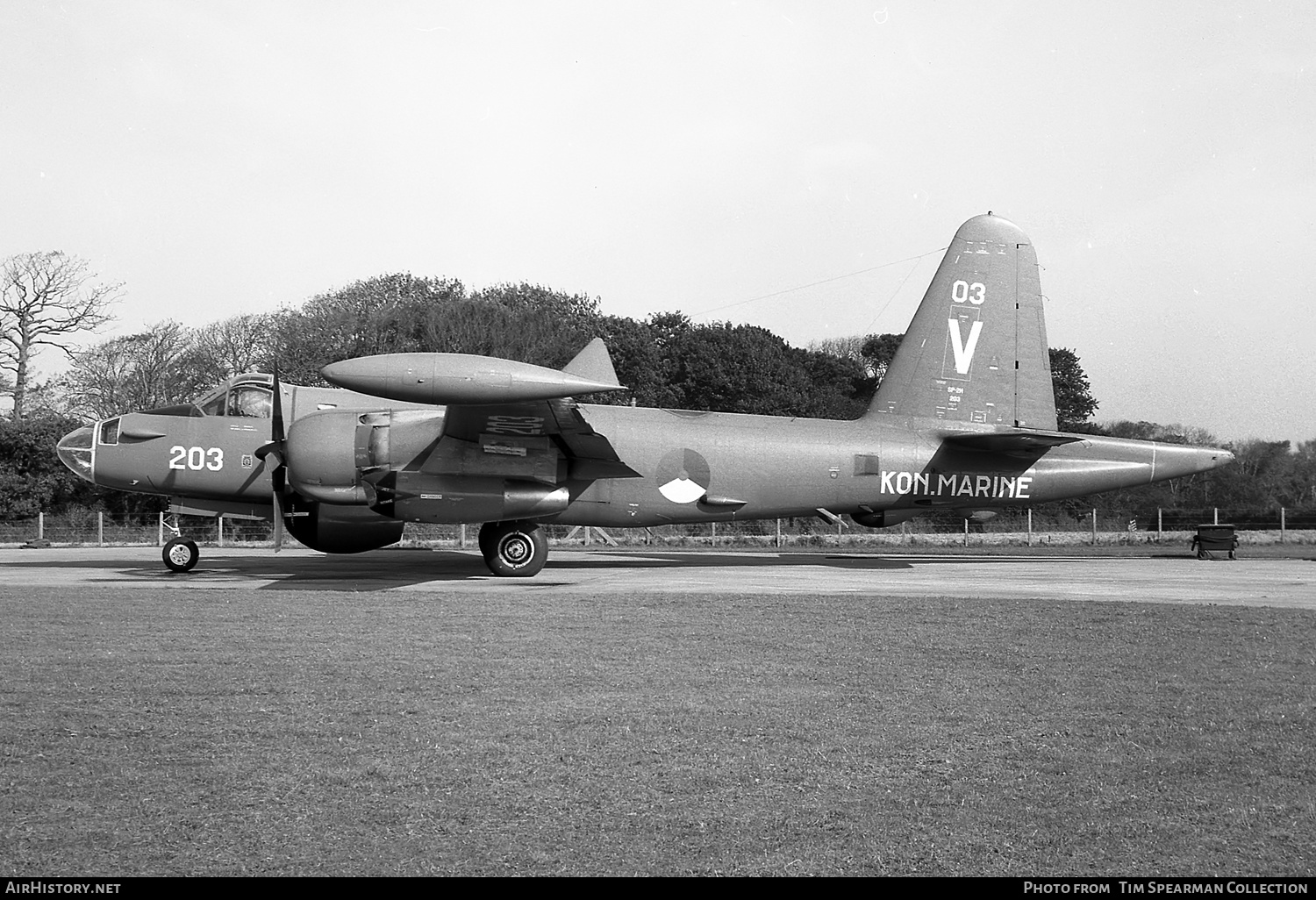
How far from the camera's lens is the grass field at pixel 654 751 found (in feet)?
15.6

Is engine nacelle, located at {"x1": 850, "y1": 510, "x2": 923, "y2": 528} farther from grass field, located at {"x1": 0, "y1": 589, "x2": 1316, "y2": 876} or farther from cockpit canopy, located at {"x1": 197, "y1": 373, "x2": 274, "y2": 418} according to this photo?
cockpit canopy, located at {"x1": 197, "y1": 373, "x2": 274, "y2": 418}

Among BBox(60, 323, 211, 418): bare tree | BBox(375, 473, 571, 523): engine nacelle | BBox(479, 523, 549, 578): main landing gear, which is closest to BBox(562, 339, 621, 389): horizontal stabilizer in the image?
BBox(375, 473, 571, 523): engine nacelle

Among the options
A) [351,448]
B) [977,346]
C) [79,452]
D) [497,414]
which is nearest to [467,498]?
[497,414]

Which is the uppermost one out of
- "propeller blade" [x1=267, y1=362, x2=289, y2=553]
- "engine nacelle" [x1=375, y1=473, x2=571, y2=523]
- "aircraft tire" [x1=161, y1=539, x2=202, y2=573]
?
"propeller blade" [x1=267, y1=362, x2=289, y2=553]

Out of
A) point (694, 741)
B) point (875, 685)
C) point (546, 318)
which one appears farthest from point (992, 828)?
point (546, 318)

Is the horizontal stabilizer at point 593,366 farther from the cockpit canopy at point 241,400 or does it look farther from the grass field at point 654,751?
the grass field at point 654,751

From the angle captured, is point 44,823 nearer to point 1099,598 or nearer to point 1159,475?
point 1099,598

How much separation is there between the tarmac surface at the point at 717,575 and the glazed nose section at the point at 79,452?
1961 mm

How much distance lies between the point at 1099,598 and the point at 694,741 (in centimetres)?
1052

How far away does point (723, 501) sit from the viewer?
21.1 metres

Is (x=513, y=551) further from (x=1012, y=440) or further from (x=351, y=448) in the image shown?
(x=1012, y=440)

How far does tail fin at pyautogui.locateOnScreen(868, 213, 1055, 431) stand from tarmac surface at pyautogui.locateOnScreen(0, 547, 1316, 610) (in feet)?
11.5

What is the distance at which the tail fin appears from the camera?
74.8ft

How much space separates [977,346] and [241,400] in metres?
15.2
